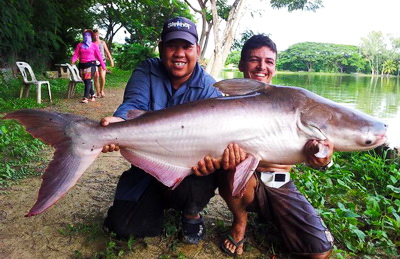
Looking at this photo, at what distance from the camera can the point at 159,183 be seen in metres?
2.61

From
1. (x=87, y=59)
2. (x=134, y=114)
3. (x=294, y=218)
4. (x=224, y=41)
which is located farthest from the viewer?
(x=224, y=41)

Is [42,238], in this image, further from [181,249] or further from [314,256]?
[314,256]

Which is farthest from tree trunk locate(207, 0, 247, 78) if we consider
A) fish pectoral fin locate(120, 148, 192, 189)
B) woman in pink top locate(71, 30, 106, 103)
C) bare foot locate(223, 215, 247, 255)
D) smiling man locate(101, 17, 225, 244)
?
fish pectoral fin locate(120, 148, 192, 189)

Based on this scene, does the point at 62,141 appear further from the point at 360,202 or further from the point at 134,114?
the point at 360,202

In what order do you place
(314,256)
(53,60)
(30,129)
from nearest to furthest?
(30,129), (314,256), (53,60)

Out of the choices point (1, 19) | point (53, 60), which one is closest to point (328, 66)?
point (53, 60)

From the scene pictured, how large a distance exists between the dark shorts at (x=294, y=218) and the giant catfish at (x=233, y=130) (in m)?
0.49

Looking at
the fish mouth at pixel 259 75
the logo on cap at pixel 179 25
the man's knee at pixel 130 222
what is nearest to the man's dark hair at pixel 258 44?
the fish mouth at pixel 259 75

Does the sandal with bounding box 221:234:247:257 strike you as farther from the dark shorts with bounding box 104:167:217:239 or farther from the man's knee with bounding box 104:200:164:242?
the man's knee with bounding box 104:200:164:242

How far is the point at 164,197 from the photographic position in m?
2.61

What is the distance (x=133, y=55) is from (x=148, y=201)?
→ 88.3ft

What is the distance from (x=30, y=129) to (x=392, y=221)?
3110 millimetres

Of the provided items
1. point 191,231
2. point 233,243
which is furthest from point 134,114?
point 233,243

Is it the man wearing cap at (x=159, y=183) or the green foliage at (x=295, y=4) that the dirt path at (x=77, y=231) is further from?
the green foliage at (x=295, y=4)
